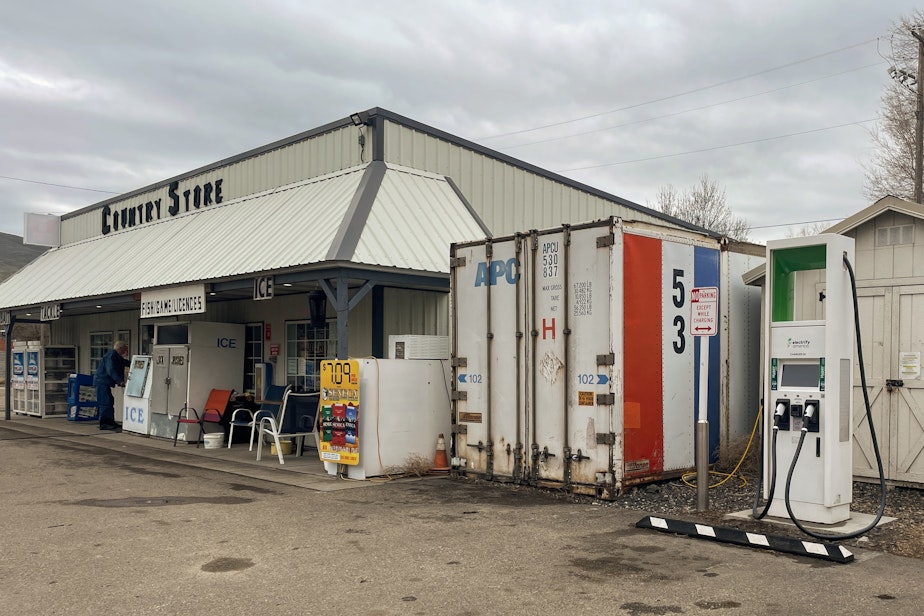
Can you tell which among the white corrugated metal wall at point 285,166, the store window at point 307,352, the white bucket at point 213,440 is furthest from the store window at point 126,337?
the white bucket at point 213,440

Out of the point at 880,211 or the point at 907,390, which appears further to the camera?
the point at 880,211

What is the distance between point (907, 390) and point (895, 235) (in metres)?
1.79

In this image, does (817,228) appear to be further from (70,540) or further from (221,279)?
(70,540)

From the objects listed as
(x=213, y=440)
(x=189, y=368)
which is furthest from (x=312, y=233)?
(x=213, y=440)

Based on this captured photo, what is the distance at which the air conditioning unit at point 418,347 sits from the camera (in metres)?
11.4

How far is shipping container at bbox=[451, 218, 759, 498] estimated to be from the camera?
9.25 metres

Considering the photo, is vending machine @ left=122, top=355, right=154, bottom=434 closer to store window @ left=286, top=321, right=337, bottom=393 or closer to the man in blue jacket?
the man in blue jacket

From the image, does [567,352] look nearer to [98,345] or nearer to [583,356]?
[583,356]

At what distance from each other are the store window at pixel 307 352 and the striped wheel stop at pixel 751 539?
8.33 m

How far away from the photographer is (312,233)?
12.6m

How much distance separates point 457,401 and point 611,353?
2462mm

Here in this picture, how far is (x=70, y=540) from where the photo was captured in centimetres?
727

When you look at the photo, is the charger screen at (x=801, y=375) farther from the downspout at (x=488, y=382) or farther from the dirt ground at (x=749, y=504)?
the downspout at (x=488, y=382)

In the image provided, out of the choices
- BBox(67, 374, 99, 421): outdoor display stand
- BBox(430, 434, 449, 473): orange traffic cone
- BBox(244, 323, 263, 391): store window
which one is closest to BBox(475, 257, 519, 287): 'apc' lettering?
BBox(430, 434, 449, 473): orange traffic cone
